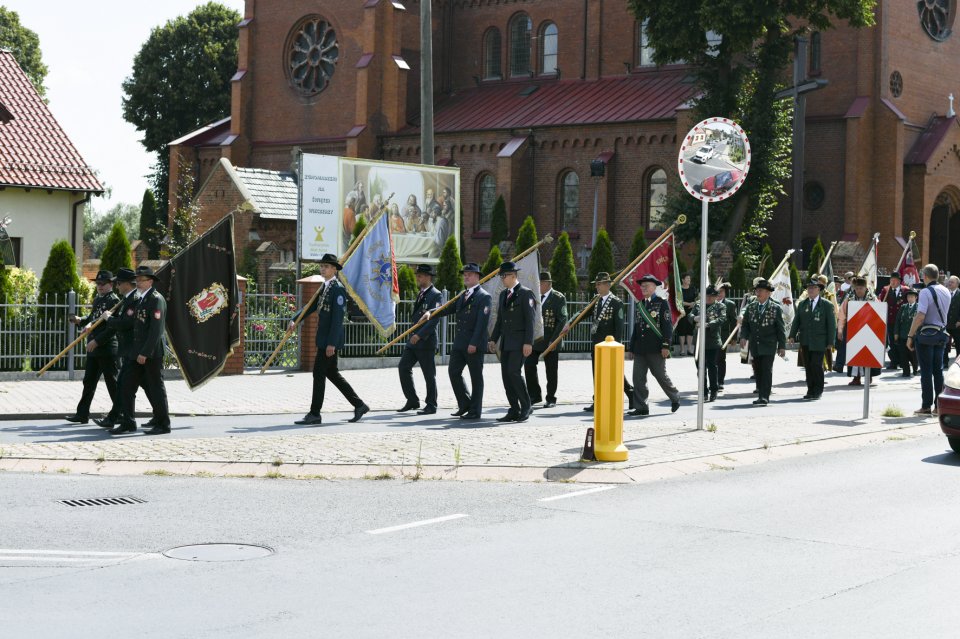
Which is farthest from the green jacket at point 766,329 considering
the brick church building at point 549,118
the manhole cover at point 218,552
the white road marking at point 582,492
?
the brick church building at point 549,118


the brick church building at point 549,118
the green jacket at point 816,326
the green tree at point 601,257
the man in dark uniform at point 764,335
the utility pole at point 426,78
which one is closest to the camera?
the man in dark uniform at point 764,335

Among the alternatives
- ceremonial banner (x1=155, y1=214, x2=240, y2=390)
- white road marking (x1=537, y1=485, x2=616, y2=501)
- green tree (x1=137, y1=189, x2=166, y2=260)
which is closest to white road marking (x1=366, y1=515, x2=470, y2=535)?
white road marking (x1=537, y1=485, x2=616, y2=501)

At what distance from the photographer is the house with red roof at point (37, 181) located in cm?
3053

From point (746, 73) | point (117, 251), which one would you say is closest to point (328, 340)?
point (117, 251)

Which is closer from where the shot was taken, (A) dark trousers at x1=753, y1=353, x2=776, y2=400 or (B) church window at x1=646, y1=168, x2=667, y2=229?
(A) dark trousers at x1=753, y1=353, x2=776, y2=400

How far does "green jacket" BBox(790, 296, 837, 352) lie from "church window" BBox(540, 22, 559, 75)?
3242 cm

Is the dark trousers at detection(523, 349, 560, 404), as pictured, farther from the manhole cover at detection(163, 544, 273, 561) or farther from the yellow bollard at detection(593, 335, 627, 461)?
the manhole cover at detection(163, 544, 273, 561)

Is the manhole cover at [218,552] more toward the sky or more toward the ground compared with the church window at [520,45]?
more toward the ground

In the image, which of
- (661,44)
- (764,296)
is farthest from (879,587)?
(661,44)

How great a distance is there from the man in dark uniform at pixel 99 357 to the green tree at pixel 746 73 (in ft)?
84.4

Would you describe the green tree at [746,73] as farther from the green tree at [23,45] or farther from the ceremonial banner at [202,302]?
the green tree at [23,45]

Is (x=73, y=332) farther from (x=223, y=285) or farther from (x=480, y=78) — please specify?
(x=480, y=78)

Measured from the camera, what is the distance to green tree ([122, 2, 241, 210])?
199 feet

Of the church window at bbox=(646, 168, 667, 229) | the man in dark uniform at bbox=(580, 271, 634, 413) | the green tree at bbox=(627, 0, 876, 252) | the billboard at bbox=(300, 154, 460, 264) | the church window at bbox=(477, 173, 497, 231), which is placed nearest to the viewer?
the man in dark uniform at bbox=(580, 271, 634, 413)
